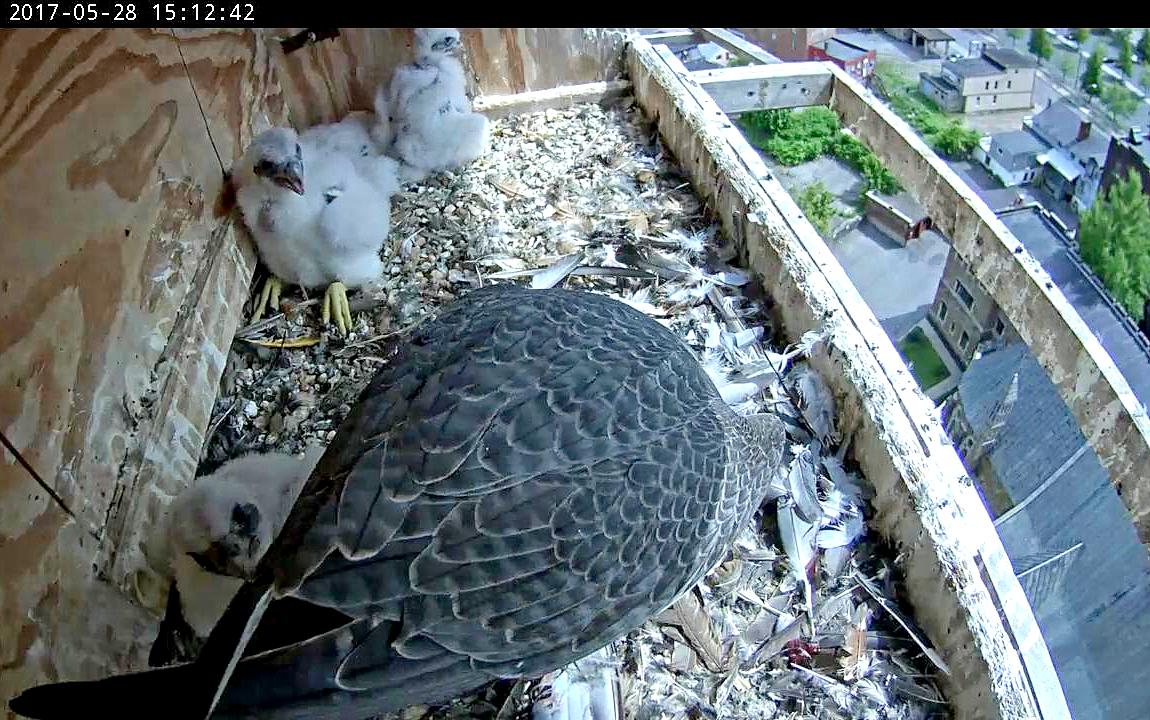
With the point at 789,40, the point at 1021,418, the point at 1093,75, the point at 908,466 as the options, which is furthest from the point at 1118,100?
the point at 908,466

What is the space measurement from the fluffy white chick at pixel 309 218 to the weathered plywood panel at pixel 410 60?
1.06 feet

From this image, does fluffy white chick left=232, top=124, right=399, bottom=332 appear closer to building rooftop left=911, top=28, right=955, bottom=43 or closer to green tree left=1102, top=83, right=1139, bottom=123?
building rooftop left=911, top=28, right=955, bottom=43

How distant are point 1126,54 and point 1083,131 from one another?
22cm

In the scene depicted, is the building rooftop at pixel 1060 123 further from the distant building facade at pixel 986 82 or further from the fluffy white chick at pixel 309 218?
the fluffy white chick at pixel 309 218

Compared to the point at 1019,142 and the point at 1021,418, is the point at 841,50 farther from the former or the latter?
the point at 1021,418

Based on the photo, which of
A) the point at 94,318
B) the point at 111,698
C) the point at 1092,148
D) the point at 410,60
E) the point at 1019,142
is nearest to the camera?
the point at 111,698

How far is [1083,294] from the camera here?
5.55 feet

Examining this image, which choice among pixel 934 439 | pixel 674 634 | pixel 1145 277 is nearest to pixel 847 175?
pixel 1145 277

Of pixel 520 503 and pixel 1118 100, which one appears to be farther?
pixel 1118 100

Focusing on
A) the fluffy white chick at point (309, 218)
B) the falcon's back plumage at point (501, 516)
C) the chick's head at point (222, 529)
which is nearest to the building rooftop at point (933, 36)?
the falcon's back plumage at point (501, 516)

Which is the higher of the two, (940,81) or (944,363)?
(940,81)

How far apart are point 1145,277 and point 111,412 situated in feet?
6.70

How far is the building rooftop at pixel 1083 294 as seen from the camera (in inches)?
60.6

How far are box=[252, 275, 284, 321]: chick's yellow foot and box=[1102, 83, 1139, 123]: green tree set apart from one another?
2.05 metres
